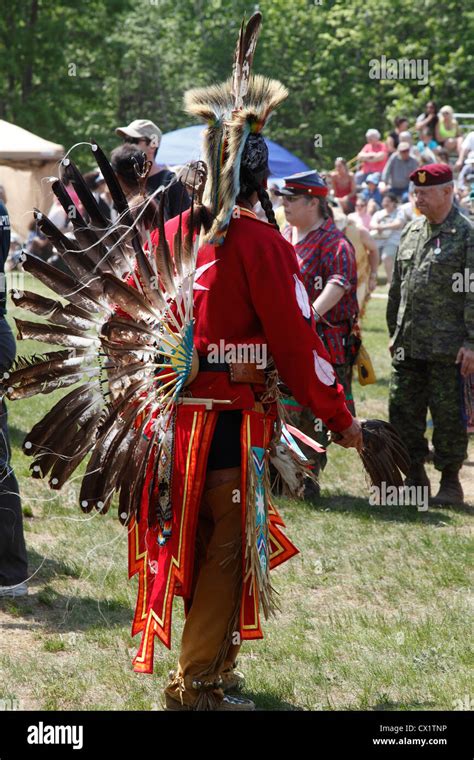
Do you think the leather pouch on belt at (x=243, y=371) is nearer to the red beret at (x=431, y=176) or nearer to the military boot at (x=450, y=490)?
the red beret at (x=431, y=176)

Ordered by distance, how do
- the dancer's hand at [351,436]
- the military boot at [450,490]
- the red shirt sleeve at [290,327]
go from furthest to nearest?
1. the military boot at [450,490]
2. the dancer's hand at [351,436]
3. the red shirt sleeve at [290,327]

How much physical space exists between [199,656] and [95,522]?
8.10 feet

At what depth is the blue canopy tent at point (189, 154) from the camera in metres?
16.7

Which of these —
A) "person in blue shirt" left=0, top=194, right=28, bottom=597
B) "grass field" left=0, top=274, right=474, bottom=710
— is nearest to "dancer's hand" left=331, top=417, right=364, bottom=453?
"grass field" left=0, top=274, right=474, bottom=710

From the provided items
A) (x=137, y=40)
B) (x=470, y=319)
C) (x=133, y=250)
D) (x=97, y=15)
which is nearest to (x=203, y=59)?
(x=137, y=40)

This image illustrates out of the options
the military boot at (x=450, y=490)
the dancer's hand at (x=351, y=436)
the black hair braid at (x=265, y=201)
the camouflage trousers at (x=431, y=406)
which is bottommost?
the military boot at (x=450, y=490)

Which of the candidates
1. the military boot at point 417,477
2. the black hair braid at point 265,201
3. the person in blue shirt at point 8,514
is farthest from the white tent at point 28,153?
the black hair braid at point 265,201

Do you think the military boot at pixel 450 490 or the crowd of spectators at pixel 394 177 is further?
the crowd of spectators at pixel 394 177

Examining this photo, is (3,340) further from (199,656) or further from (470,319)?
(470,319)

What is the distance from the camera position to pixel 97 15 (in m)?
28.5

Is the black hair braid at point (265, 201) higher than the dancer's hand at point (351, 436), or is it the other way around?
the black hair braid at point (265, 201)

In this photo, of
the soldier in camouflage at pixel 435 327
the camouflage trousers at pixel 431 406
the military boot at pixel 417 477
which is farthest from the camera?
the military boot at pixel 417 477

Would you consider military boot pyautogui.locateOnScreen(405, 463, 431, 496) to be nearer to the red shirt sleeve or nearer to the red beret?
the red beret

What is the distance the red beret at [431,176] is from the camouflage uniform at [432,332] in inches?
8.8
